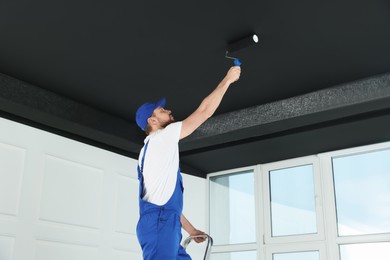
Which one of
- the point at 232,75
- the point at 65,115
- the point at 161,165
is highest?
the point at 65,115

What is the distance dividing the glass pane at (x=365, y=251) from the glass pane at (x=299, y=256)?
0.24 m

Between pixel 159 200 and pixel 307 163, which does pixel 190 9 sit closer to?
pixel 159 200

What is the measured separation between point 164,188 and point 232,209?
3.03 metres

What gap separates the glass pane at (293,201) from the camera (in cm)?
494

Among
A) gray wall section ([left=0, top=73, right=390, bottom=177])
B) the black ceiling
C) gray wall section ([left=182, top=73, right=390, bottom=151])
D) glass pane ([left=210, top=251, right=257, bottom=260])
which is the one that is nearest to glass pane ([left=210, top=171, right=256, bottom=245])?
glass pane ([left=210, top=251, right=257, bottom=260])

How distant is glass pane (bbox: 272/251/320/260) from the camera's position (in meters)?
4.78

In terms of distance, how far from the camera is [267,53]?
356cm

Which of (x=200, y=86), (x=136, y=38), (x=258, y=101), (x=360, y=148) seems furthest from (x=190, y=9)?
(x=360, y=148)

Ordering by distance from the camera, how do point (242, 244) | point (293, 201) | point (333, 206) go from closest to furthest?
point (333, 206)
point (293, 201)
point (242, 244)

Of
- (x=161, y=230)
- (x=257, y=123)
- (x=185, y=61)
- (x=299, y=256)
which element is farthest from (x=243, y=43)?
(x=299, y=256)

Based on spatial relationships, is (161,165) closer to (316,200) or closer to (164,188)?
(164,188)

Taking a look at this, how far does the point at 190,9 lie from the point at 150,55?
0.63 meters

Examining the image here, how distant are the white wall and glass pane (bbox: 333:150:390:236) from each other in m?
1.87

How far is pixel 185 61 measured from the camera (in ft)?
12.0
